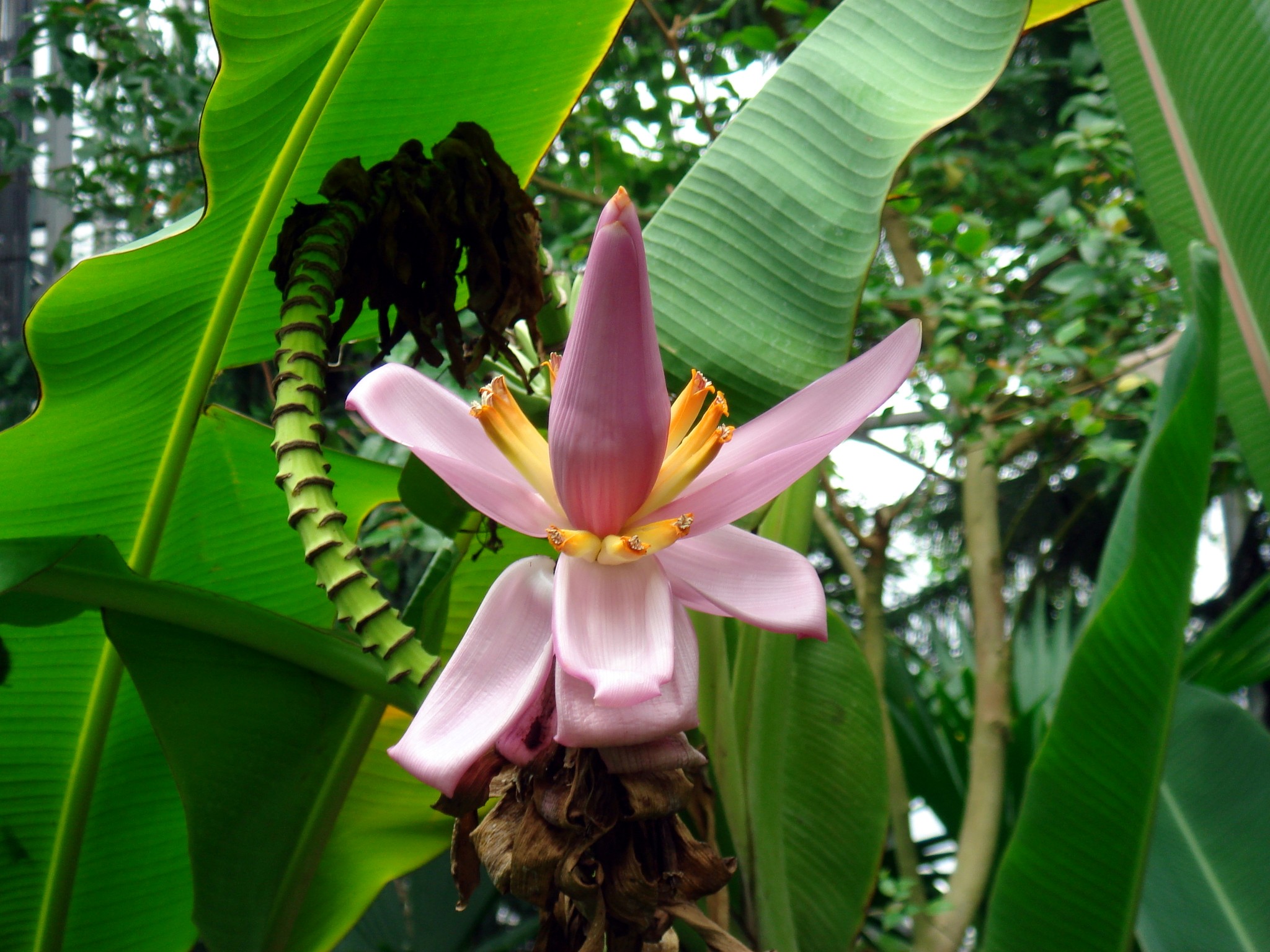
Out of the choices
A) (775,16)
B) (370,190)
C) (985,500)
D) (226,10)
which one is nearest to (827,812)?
(370,190)

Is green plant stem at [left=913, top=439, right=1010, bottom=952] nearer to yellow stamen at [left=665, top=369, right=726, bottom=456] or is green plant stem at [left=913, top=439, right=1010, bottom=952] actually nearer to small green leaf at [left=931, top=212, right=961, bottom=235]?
small green leaf at [left=931, top=212, right=961, bottom=235]

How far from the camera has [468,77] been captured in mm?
494

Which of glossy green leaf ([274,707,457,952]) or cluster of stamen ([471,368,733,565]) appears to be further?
glossy green leaf ([274,707,457,952])

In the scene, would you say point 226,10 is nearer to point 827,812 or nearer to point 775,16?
point 827,812

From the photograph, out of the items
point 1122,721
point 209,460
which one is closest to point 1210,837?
point 1122,721

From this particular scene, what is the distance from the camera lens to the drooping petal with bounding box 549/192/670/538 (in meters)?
0.24

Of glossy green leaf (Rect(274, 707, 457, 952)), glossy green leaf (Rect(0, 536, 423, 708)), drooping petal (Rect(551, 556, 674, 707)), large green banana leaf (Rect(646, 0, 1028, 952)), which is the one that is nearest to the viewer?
drooping petal (Rect(551, 556, 674, 707))

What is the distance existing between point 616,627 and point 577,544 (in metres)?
0.03

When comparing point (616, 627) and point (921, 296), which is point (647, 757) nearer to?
point (616, 627)

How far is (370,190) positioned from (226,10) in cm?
17

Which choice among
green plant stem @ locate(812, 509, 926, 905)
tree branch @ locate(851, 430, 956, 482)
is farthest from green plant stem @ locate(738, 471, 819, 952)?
tree branch @ locate(851, 430, 956, 482)

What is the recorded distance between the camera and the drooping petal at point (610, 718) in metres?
0.23

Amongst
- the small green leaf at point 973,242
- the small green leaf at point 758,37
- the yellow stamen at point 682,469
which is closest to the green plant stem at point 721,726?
the yellow stamen at point 682,469

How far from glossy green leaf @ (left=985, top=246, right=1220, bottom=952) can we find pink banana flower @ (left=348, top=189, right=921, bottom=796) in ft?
0.66
